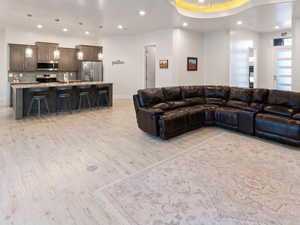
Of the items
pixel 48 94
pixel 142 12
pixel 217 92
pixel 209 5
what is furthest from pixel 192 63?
pixel 48 94

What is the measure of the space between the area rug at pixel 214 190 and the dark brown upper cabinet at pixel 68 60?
26.2 feet

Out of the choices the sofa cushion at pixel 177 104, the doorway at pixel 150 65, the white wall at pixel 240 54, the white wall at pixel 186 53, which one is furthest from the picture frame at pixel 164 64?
the sofa cushion at pixel 177 104

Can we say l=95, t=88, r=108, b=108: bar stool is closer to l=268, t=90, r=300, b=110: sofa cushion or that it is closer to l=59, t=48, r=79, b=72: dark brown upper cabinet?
l=59, t=48, r=79, b=72: dark brown upper cabinet

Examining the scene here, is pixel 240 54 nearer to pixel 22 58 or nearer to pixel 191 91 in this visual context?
pixel 191 91

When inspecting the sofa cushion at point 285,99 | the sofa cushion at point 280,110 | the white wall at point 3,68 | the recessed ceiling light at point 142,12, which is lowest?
the sofa cushion at point 280,110

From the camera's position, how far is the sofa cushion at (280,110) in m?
4.42

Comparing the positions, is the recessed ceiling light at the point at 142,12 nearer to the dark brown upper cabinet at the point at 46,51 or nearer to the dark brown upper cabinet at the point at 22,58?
the dark brown upper cabinet at the point at 46,51

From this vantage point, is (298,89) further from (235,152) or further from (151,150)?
(151,150)

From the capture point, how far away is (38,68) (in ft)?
29.2

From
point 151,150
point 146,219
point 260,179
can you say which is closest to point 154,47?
point 151,150

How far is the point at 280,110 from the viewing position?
4566 mm

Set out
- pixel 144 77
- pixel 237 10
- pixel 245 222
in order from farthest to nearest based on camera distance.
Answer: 1. pixel 144 77
2. pixel 237 10
3. pixel 245 222

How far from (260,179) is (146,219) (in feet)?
5.62

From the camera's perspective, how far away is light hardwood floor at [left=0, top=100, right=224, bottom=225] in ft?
7.18
